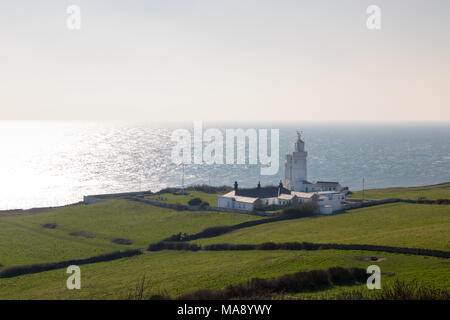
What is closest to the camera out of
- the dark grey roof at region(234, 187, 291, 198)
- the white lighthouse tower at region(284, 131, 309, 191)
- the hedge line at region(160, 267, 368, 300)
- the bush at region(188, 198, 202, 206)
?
the hedge line at region(160, 267, 368, 300)

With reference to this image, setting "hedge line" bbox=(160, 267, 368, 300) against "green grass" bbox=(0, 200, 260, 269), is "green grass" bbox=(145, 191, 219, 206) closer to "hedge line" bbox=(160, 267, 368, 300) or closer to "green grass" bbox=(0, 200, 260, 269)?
"green grass" bbox=(0, 200, 260, 269)

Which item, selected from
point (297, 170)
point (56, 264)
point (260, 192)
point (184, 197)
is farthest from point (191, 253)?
point (297, 170)

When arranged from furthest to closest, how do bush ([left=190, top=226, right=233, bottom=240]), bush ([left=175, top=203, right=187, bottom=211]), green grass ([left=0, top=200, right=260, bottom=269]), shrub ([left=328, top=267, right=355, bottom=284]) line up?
bush ([left=175, top=203, right=187, bottom=211]) < bush ([left=190, top=226, right=233, bottom=240]) < green grass ([left=0, top=200, right=260, bottom=269]) < shrub ([left=328, top=267, right=355, bottom=284])

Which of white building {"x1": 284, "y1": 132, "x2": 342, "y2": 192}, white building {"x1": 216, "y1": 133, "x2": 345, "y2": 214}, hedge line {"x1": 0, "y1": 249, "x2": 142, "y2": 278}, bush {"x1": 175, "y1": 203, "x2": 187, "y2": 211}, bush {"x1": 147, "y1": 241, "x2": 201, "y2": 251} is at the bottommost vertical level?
hedge line {"x1": 0, "y1": 249, "x2": 142, "y2": 278}

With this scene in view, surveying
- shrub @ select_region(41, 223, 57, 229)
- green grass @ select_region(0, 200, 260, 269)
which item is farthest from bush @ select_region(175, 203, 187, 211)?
shrub @ select_region(41, 223, 57, 229)

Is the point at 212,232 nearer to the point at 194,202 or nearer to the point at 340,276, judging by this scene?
the point at 194,202

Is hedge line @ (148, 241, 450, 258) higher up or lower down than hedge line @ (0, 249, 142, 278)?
higher up
